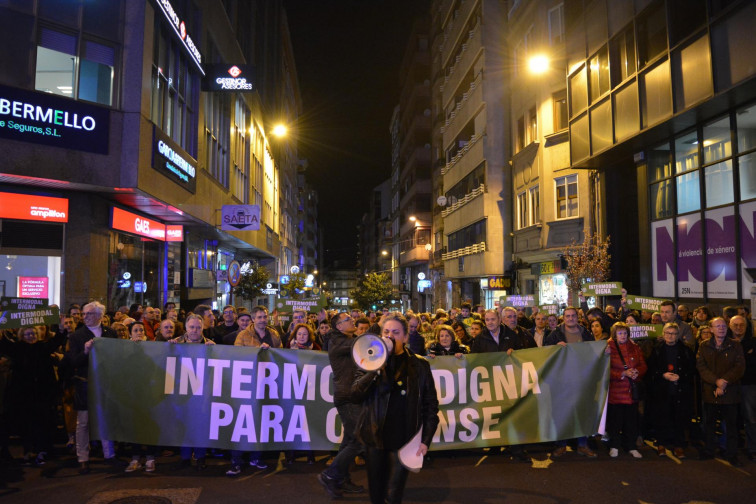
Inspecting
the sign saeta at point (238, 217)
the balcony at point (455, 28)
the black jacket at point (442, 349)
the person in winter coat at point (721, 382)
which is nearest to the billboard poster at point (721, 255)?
the person in winter coat at point (721, 382)

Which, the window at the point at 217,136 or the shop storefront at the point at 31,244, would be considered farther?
the window at the point at 217,136

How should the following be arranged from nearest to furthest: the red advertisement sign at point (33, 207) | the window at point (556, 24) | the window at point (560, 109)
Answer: the red advertisement sign at point (33, 207)
the window at point (556, 24)
the window at point (560, 109)

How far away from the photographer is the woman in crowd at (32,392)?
274 inches

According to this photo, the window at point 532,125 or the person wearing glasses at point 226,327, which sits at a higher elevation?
the window at point 532,125

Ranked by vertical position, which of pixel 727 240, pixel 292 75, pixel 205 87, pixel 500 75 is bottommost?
pixel 727 240

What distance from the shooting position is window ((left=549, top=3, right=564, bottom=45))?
23.1 metres

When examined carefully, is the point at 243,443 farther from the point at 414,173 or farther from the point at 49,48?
the point at 414,173

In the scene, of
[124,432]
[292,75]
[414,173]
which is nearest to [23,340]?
[124,432]

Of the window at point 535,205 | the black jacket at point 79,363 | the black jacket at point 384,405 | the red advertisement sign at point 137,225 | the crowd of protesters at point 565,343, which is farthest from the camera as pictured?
the window at point 535,205

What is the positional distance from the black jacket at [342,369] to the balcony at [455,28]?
104ft

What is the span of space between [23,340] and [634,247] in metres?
18.7

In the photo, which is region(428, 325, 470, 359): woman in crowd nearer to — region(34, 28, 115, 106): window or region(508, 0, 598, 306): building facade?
region(34, 28, 115, 106): window

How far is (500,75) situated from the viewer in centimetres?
3023

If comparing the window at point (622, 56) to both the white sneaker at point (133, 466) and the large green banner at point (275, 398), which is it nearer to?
the large green banner at point (275, 398)
